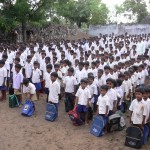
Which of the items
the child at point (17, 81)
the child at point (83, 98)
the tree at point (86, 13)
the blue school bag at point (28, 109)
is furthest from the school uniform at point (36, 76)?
the tree at point (86, 13)

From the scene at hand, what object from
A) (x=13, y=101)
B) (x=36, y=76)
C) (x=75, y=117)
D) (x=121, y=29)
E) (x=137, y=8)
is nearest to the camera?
(x=75, y=117)

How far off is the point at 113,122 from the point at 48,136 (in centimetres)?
153

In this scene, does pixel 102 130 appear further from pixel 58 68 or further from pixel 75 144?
pixel 58 68

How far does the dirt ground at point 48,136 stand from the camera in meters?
6.31

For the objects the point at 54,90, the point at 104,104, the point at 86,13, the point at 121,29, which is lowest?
the point at 104,104

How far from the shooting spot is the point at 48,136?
6.76 metres

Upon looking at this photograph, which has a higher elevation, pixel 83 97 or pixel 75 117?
pixel 83 97

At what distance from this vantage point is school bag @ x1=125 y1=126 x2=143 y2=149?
6125mm

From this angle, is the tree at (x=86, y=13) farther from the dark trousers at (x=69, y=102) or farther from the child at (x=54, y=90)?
the child at (x=54, y=90)

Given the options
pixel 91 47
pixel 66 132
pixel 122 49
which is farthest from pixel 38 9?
pixel 66 132

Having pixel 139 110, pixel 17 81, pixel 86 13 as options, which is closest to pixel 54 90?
pixel 17 81

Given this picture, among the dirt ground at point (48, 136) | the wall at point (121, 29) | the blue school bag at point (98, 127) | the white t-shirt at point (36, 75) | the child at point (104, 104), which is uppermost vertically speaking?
the wall at point (121, 29)

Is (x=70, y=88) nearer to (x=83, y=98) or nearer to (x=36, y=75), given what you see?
(x=83, y=98)

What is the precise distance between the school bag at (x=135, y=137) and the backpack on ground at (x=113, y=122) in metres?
0.67
